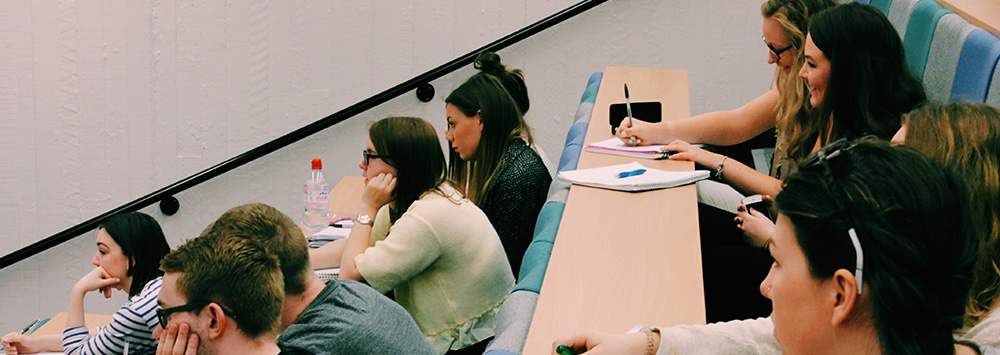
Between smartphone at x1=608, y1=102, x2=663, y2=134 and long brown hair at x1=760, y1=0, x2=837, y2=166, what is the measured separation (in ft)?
1.12

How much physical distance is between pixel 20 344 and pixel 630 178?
1790 mm

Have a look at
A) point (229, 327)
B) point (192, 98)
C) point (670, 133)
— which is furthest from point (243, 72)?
point (229, 327)

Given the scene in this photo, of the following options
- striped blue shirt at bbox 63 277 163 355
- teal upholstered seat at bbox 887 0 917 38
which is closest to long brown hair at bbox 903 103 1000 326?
teal upholstered seat at bbox 887 0 917 38

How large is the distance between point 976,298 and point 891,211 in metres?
0.34

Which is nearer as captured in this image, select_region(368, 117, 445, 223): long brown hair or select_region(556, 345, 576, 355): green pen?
select_region(556, 345, 576, 355): green pen

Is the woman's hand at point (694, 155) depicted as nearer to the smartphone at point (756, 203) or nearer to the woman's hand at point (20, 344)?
the smartphone at point (756, 203)

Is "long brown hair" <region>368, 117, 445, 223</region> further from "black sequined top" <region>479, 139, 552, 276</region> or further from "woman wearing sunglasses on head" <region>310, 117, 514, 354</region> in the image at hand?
"black sequined top" <region>479, 139, 552, 276</region>

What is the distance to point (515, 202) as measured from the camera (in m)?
2.39

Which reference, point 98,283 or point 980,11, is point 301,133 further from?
point 980,11

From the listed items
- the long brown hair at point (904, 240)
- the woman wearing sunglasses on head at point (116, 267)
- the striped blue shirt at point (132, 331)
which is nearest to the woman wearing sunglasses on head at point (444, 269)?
the striped blue shirt at point (132, 331)

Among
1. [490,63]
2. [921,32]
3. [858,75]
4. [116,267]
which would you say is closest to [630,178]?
[858,75]

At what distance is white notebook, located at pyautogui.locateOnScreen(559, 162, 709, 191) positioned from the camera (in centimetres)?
187

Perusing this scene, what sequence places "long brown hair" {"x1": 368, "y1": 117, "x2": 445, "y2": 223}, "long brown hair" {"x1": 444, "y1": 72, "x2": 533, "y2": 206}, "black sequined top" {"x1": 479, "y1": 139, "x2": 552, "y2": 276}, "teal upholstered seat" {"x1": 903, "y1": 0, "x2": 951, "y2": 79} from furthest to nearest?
1. "long brown hair" {"x1": 444, "y1": 72, "x2": 533, "y2": 206}
2. "black sequined top" {"x1": 479, "y1": 139, "x2": 552, "y2": 276}
3. "long brown hair" {"x1": 368, "y1": 117, "x2": 445, "y2": 223}
4. "teal upholstered seat" {"x1": 903, "y1": 0, "x2": 951, "y2": 79}

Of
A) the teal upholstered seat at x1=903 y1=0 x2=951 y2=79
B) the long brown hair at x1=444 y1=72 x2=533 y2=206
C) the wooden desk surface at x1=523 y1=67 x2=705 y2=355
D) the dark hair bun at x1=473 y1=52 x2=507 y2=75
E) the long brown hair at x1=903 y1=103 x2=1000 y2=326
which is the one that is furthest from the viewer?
the dark hair bun at x1=473 y1=52 x2=507 y2=75
